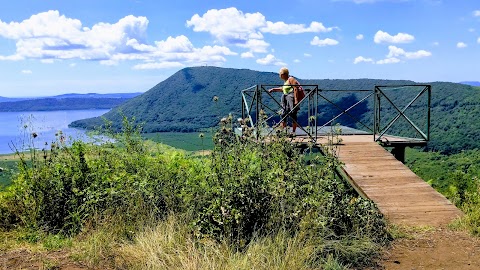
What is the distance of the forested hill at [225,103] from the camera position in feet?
235

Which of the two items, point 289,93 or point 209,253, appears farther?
point 289,93

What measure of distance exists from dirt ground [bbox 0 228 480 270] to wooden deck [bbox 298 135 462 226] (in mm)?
671

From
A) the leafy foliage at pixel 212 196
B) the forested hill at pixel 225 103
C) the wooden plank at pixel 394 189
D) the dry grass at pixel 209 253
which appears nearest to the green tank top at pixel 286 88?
the wooden plank at pixel 394 189

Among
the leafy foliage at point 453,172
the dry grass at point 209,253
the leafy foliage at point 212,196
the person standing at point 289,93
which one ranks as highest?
the person standing at point 289,93

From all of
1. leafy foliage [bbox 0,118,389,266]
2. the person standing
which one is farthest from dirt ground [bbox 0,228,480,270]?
the person standing

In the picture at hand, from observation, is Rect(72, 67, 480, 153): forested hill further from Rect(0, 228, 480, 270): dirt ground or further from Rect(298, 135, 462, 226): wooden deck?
Rect(0, 228, 480, 270): dirt ground

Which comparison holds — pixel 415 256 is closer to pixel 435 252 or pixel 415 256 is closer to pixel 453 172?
pixel 435 252

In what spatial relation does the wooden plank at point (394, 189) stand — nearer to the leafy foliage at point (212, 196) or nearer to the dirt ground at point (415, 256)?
the dirt ground at point (415, 256)

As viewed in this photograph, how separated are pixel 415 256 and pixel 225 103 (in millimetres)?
103070

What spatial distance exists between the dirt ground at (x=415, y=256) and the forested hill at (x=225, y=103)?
52345 millimetres

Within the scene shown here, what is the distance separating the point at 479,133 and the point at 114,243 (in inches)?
2881

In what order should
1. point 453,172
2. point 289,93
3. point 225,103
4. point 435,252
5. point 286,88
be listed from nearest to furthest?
point 435,252
point 286,88
point 289,93
point 453,172
point 225,103

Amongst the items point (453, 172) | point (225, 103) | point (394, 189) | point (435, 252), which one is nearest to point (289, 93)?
point (394, 189)

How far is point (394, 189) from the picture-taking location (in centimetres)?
721
